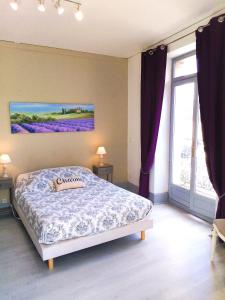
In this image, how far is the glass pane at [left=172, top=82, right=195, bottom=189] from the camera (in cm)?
373

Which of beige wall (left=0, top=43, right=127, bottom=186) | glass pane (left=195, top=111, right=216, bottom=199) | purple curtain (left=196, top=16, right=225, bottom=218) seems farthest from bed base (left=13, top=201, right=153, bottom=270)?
beige wall (left=0, top=43, right=127, bottom=186)

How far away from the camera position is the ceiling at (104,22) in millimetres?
2639

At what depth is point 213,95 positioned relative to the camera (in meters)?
2.84

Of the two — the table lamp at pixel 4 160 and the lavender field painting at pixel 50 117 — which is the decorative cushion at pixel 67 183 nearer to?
the table lamp at pixel 4 160

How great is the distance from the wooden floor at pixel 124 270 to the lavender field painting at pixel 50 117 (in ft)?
5.75

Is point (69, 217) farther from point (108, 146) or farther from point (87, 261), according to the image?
point (108, 146)

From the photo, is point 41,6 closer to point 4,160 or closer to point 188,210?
point 4,160

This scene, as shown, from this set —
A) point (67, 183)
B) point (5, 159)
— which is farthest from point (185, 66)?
point (5, 159)

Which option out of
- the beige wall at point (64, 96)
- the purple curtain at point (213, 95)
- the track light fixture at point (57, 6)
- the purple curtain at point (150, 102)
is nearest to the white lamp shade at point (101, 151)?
the beige wall at point (64, 96)

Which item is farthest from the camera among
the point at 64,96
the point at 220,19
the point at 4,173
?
the point at 64,96

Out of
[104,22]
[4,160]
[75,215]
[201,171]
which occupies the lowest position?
[75,215]

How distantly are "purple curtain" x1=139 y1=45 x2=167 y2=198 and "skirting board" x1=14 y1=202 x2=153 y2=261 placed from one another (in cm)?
142

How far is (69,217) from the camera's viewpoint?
8.08 feet

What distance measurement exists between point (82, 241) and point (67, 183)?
47.1 inches
